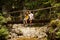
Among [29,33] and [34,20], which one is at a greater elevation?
[34,20]

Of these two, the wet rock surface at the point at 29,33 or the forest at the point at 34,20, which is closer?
the forest at the point at 34,20

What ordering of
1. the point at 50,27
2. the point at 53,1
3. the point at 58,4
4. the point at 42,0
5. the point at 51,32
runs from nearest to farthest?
the point at 51,32
the point at 50,27
the point at 58,4
the point at 53,1
the point at 42,0

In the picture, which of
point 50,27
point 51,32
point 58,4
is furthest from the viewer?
point 58,4

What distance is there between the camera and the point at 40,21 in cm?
1562

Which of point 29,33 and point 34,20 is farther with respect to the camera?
point 34,20

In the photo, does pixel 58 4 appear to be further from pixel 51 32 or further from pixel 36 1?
pixel 36 1

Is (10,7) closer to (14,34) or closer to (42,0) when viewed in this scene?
(42,0)

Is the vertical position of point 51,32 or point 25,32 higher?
point 51,32

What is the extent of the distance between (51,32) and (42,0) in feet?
27.8

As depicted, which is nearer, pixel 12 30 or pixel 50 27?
Answer: pixel 50 27

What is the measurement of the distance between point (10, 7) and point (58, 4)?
751 centimetres

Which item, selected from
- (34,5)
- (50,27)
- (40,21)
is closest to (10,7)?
(34,5)

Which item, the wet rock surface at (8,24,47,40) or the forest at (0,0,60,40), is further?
the wet rock surface at (8,24,47,40)

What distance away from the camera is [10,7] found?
20234 millimetres
